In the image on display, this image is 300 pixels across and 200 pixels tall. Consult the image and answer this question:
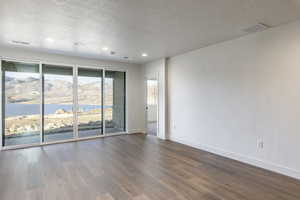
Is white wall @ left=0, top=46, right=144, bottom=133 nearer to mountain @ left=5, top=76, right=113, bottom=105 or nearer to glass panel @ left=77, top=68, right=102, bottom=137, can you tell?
glass panel @ left=77, top=68, right=102, bottom=137

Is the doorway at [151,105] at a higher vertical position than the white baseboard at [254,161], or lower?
higher

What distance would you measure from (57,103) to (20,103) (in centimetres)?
91

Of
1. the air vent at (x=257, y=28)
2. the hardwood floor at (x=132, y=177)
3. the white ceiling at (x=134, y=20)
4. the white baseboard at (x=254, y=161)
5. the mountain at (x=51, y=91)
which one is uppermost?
the white ceiling at (x=134, y=20)

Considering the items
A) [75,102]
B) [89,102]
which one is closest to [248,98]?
[89,102]

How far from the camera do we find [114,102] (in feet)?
20.7

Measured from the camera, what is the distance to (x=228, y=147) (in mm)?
3947

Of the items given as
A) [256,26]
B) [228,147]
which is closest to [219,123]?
[228,147]

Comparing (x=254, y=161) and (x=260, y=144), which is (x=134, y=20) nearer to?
(x=260, y=144)

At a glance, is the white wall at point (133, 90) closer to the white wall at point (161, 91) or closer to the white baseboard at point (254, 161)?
the white wall at point (161, 91)

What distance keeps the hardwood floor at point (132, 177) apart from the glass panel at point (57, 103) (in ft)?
3.17

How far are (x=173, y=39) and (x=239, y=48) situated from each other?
1.41 meters

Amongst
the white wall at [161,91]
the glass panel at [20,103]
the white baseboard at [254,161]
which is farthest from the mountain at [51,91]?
the white baseboard at [254,161]

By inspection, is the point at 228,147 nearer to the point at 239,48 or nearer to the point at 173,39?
the point at 239,48

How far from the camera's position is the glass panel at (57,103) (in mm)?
5180
